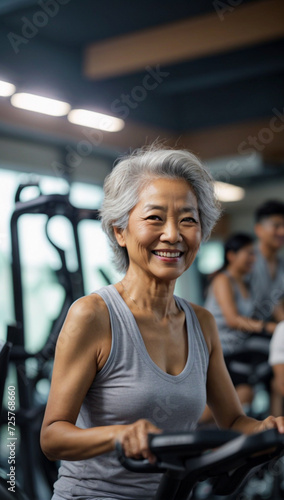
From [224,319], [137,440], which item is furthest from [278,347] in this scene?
[137,440]

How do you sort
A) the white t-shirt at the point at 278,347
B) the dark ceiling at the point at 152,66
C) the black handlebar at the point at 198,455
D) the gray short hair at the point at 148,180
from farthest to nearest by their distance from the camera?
the dark ceiling at the point at 152,66 < the white t-shirt at the point at 278,347 < the gray short hair at the point at 148,180 < the black handlebar at the point at 198,455

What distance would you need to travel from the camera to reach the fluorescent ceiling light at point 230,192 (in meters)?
7.36

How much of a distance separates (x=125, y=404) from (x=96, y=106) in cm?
416

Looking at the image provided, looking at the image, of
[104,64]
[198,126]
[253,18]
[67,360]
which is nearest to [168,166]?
[67,360]

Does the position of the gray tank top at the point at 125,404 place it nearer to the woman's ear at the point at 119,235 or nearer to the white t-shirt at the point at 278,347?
the woman's ear at the point at 119,235

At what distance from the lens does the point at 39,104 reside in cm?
442

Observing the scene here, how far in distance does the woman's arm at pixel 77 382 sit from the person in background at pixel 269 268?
2.53 m

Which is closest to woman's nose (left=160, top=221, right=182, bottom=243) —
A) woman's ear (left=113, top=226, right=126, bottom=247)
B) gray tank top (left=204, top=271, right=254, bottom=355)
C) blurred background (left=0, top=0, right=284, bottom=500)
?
woman's ear (left=113, top=226, right=126, bottom=247)

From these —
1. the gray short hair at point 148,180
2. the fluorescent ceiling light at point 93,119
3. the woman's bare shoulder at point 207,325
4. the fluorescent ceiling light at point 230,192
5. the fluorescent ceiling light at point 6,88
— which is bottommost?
the woman's bare shoulder at point 207,325

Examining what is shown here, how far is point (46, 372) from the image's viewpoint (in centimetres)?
292

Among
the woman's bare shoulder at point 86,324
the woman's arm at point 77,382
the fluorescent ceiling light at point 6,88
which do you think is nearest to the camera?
the woman's arm at point 77,382

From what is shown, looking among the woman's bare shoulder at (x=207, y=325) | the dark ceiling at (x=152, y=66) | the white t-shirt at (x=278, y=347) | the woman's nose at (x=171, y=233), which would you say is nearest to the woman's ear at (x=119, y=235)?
the woman's nose at (x=171, y=233)

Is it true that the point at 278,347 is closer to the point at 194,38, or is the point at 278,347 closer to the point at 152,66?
the point at 194,38

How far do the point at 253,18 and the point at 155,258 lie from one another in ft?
10.8
